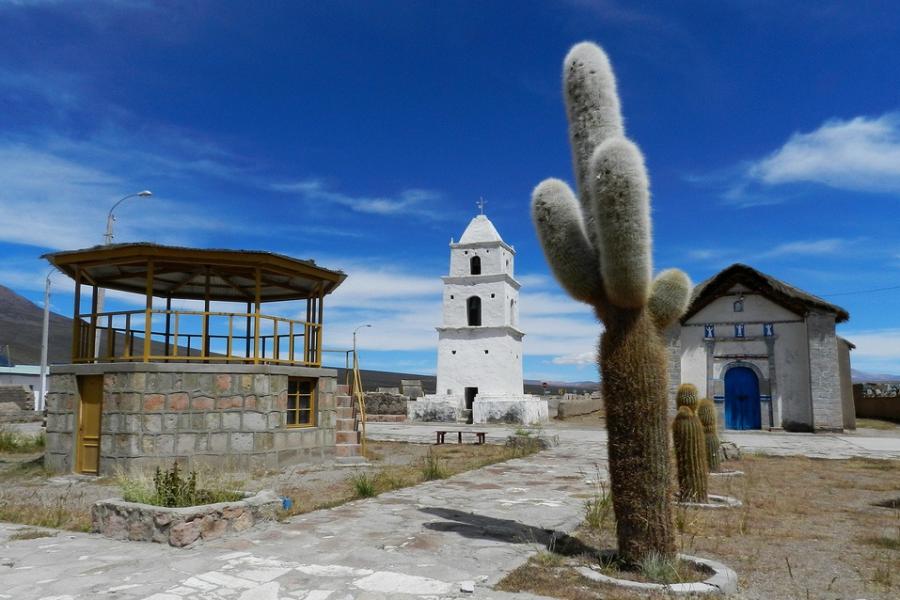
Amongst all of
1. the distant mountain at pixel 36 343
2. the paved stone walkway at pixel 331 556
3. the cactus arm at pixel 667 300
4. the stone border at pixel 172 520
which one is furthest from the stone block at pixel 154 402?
the distant mountain at pixel 36 343

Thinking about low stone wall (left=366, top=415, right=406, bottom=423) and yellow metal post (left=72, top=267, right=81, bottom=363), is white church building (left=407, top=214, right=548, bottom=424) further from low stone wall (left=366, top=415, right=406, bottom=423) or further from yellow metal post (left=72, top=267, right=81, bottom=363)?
yellow metal post (left=72, top=267, right=81, bottom=363)

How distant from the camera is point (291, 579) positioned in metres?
5.39

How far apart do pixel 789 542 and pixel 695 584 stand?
2.65m

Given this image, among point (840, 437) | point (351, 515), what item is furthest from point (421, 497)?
point (840, 437)

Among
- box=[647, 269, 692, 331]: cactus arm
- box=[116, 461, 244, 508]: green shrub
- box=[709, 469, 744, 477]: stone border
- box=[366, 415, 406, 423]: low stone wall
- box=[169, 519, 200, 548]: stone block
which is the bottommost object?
A: box=[366, 415, 406, 423]: low stone wall

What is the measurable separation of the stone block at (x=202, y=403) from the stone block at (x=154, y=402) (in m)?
0.51

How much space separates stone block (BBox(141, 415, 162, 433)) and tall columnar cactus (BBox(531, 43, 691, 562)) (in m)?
8.78

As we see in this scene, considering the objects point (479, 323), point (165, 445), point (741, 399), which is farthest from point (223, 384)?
point (479, 323)

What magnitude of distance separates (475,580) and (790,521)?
496 cm

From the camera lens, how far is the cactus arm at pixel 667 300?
586 cm

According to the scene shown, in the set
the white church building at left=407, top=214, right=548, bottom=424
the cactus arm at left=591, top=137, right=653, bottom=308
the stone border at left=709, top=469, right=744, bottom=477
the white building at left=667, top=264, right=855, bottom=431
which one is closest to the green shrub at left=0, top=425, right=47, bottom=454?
the stone border at left=709, top=469, right=744, bottom=477

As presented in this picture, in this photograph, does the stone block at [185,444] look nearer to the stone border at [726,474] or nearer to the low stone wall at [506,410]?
the stone border at [726,474]

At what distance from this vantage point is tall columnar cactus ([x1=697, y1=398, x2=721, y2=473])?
1172 cm

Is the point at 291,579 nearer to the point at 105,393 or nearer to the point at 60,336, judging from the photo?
the point at 105,393
